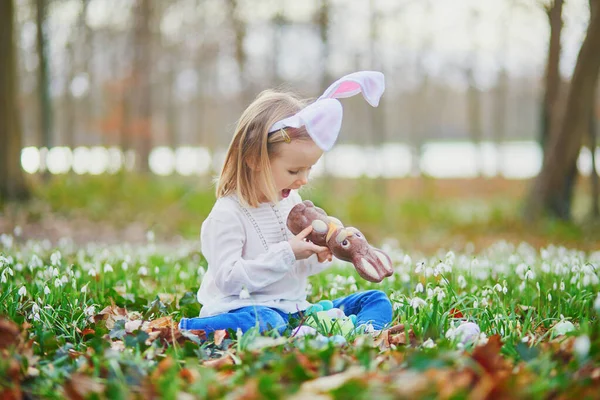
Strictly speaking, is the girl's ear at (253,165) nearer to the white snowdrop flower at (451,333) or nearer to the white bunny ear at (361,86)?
the white bunny ear at (361,86)

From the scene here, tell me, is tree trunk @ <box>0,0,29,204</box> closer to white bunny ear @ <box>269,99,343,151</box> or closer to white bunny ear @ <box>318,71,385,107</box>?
white bunny ear @ <box>318,71,385,107</box>

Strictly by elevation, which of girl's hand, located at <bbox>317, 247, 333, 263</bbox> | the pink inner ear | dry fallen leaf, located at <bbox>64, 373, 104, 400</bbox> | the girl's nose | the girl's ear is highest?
the pink inner ear

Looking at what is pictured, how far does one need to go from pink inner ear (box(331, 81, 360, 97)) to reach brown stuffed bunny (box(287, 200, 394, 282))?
0.62 metres

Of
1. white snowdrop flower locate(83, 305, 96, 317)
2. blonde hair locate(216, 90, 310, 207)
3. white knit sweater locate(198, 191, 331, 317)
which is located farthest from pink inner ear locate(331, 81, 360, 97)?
white snowdrop flower locate(83, 305, 96, 317)

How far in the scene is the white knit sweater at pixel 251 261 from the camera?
118 inches

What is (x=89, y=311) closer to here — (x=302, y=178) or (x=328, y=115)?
(x=302, y=178)

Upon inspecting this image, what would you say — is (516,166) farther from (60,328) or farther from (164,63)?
(60,328)

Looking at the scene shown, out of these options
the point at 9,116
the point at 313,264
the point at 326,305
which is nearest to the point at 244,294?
the point at 313,264

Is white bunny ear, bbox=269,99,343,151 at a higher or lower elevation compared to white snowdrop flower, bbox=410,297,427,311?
higher

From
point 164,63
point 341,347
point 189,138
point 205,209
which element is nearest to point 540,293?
point 341,347

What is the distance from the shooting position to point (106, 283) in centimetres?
397

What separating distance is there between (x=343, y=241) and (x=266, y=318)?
53cm

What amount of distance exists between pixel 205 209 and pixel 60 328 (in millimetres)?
7301

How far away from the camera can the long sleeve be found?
300 centimetres
